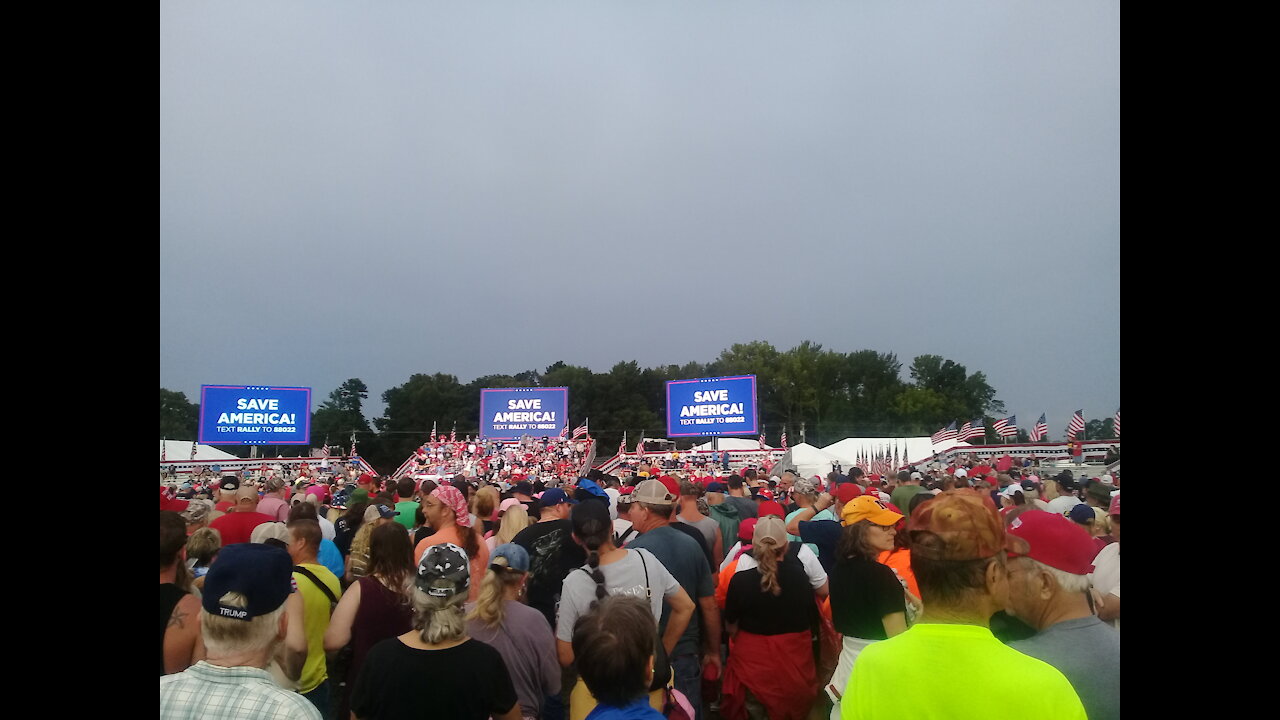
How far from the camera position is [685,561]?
4973 mm

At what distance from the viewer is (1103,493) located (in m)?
7.38

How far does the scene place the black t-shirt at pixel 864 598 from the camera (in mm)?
4094

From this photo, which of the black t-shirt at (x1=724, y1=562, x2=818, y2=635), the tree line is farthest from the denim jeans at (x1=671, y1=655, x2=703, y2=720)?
the tree line

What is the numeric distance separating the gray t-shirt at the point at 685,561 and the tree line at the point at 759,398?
63286mm

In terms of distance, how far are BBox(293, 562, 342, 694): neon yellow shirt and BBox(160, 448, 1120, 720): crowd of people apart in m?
0.01

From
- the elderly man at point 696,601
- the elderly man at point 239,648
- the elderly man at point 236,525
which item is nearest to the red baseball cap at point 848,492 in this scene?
the elderly man at point 696,601

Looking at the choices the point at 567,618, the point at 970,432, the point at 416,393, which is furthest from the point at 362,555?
the point at 416,393

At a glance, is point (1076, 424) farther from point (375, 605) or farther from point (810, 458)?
point (375, 605)

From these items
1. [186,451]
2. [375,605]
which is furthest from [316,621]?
[186,451]

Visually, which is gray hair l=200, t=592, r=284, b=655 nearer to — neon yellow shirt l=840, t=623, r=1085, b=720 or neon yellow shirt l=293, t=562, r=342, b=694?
neon yellow shirt l=293, t=562, r=342, b=694

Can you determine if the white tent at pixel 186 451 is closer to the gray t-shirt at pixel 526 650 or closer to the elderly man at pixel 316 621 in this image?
the elderly man at pixel 316 621

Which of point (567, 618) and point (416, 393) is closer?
point (567, 618)
